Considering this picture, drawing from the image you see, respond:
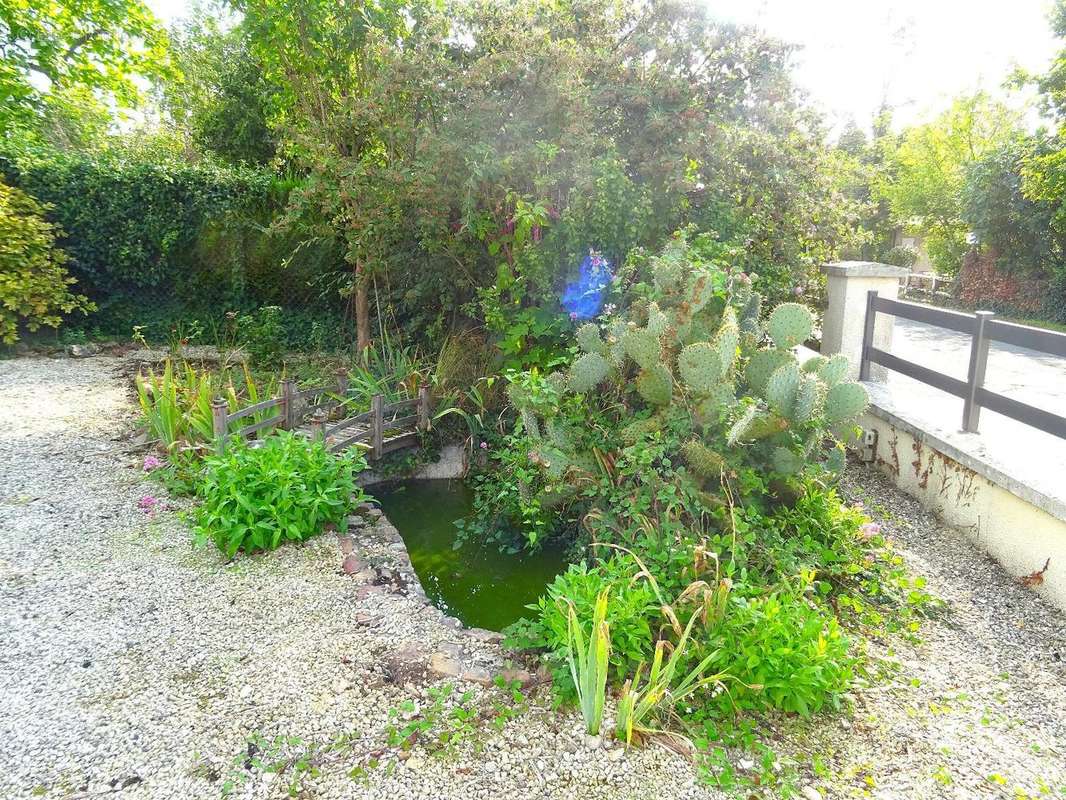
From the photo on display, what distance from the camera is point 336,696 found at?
2455 mm

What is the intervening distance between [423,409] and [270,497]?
201 cm

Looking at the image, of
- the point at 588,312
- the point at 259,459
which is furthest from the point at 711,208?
the point at 259,459

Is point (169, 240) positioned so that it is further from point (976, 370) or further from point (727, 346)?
point (976, 370)

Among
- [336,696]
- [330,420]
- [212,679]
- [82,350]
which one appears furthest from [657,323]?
[82,350]

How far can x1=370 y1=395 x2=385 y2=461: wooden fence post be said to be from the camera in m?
5.05

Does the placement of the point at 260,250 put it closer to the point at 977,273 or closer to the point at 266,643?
the point at 266,643

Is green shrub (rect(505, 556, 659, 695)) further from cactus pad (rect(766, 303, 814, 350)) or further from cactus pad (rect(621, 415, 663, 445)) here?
cactus pad (rect(766, 303, 814, 350))

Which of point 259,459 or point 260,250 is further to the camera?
point 260,250

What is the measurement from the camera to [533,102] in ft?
17.4

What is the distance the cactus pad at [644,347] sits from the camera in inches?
140

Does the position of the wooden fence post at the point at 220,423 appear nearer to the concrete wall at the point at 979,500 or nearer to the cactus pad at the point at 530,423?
the cactus pad at the point at 530,423

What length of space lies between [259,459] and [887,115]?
24.7 m

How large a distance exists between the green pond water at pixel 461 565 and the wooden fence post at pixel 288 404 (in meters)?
0.79

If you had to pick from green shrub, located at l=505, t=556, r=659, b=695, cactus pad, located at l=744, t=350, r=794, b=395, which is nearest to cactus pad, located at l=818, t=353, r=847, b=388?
cactus pad, located at l=744, t=350, r=794, b=395
